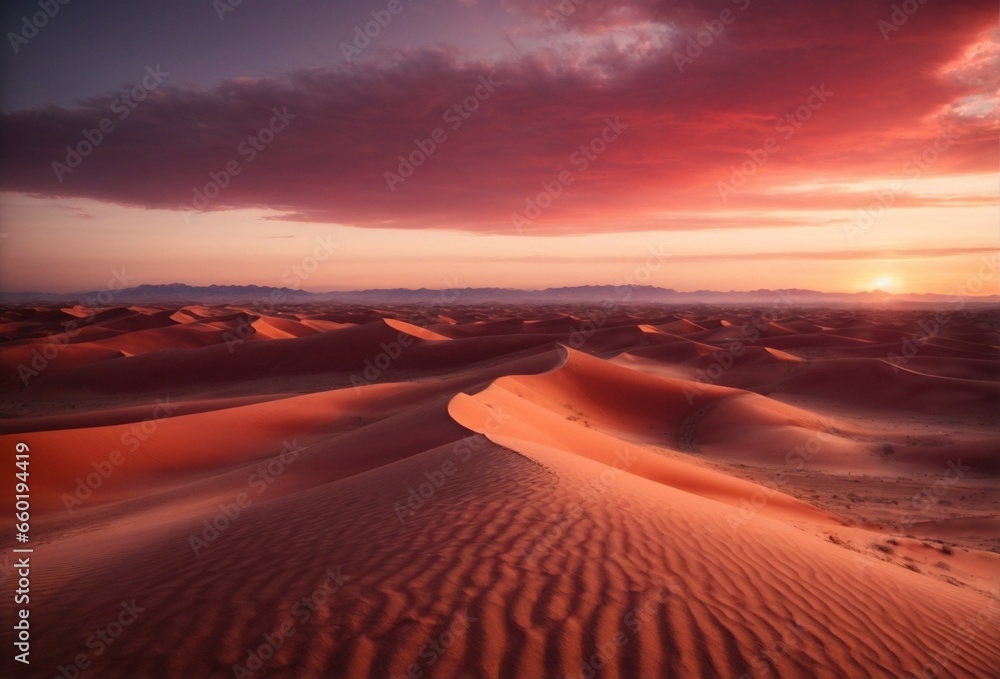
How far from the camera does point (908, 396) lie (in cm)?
2734

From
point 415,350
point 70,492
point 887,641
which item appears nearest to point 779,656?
point 887,641

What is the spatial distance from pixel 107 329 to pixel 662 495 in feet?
177

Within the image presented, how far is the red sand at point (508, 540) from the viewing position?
3.61 metres

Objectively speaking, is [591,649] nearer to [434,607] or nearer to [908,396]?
[434,607]

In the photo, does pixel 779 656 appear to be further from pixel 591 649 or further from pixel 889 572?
pixel 889 572

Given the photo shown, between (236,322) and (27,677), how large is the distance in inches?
2062

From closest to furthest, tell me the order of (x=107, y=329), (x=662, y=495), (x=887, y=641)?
(x=887, y=641) < (x=662, y=495) < (x=107, y=329)

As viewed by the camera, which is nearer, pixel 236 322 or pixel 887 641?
pixel 887 641

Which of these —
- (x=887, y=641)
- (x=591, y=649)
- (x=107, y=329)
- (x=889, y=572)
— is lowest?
(x=107, y=329)

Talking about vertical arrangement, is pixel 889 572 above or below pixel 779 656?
below

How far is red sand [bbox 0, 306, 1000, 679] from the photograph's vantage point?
361cm

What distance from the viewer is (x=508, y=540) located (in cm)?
495

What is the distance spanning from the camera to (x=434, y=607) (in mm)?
3822

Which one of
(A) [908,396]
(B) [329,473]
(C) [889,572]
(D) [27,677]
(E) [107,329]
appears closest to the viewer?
(D) [27,677]
